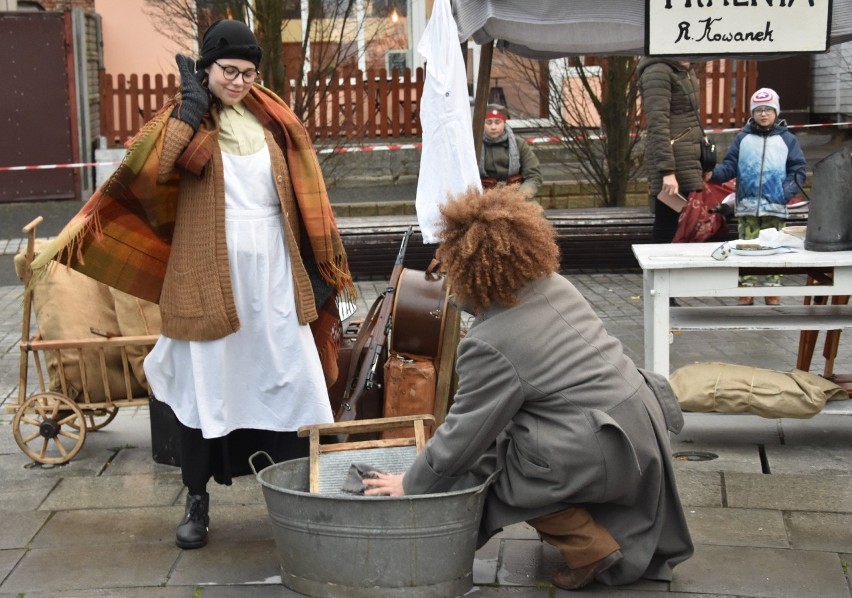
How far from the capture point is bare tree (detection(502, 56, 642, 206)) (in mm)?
11805

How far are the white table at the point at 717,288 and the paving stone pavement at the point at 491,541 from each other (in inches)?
22.1

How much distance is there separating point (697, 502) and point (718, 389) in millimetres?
683

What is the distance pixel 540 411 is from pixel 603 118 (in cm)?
865

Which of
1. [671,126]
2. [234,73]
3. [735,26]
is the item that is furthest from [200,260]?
[671,126]

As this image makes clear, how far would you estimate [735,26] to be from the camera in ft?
18.1

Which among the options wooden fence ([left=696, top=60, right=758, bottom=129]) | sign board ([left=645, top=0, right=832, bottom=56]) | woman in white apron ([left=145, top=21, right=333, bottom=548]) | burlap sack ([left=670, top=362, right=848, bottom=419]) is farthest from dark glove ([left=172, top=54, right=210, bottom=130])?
wooden fence ([left=696, top=60, right=758, bottom=129])

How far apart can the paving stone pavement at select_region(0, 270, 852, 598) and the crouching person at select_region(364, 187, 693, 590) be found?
0.26m

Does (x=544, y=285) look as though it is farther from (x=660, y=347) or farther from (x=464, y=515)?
(x=660, y=347)

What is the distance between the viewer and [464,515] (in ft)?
12.0

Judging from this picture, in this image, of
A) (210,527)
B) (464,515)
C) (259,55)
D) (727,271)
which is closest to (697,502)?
(727,271)

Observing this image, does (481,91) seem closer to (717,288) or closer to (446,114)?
(446,114)

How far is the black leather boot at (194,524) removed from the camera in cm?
433

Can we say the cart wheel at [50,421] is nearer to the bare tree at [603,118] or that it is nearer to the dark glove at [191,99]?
the dark glove at [191,99]

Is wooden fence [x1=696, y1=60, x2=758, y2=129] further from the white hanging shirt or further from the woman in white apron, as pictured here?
the woman in white apron
